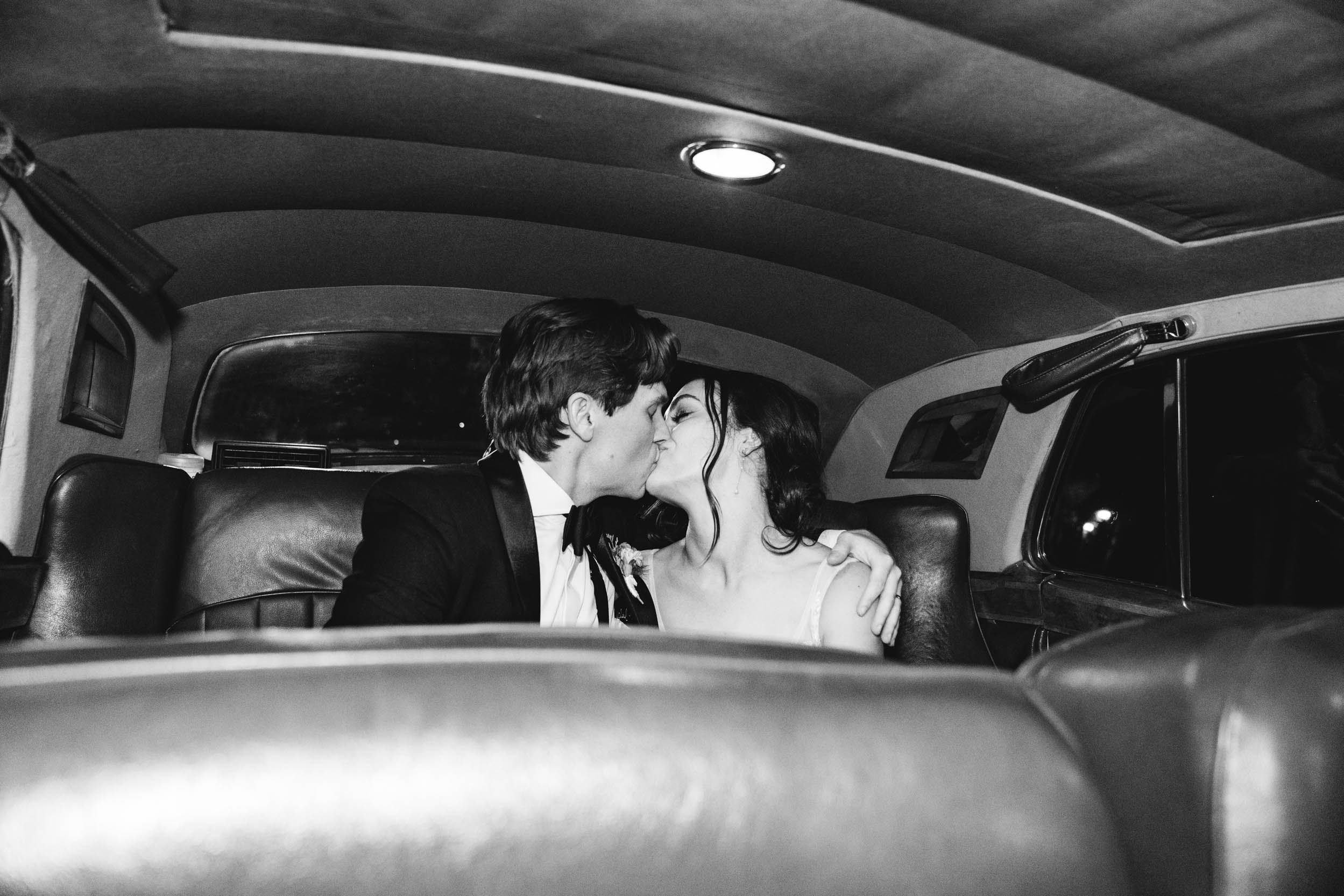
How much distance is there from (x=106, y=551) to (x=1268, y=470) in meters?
2.83

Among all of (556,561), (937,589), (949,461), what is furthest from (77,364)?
(949,461)

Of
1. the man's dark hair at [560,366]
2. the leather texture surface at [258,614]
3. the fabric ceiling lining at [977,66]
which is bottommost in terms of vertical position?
the leather texture surface at [258,614]

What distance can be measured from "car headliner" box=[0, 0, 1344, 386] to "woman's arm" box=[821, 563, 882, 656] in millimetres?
940

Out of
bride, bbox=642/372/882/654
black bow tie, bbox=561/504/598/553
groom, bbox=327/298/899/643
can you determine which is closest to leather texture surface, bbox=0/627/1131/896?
groom, bbox=327/298/899/643

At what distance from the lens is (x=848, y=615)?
7.43 feet

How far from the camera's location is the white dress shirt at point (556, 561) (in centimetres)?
216

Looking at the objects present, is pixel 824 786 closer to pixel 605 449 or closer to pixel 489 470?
pixel 489 470

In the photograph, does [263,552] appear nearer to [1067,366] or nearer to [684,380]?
[684,380]

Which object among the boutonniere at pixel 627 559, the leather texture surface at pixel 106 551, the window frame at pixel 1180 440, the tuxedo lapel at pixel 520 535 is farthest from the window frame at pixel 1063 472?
the leather texture surface at pixel 106 551

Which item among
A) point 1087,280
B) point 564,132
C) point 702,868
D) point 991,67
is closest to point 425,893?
point 702,868

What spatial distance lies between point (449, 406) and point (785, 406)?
1.27 metres

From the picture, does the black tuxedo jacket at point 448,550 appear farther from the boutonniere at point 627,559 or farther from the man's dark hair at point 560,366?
the boutonniere at point 627,559

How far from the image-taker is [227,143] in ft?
6.96

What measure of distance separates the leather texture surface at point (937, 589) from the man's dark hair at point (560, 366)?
3.19 feet
